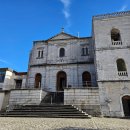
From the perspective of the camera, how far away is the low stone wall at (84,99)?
12711 millimetres

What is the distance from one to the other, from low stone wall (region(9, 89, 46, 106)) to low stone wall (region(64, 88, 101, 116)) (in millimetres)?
2892

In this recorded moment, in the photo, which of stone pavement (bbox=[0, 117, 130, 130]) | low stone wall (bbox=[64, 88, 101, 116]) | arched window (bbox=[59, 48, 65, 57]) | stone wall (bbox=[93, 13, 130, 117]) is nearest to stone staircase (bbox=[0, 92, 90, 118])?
low stone wall (bbox=[64, 88, 101, 116])

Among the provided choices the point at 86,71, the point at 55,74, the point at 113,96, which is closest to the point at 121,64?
the point at 86,71

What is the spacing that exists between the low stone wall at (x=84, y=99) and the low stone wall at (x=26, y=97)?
2892mm

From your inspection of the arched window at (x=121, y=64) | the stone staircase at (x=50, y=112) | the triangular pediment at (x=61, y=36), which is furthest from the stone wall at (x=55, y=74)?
the stone staircase at (x=50, y=112)

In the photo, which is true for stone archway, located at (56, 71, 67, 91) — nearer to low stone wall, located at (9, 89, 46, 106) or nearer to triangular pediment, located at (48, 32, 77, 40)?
low stone wall, located at (9, 89, 46, 106)

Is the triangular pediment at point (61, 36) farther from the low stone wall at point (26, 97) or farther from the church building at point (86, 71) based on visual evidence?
the low stone wall at point (26, 97)

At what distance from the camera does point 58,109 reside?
37.5 feet

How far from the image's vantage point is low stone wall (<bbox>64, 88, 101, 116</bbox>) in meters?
12.7

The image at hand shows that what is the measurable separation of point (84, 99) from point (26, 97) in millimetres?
6047

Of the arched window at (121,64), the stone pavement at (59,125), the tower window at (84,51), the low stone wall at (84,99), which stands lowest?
the stone pavement at (59,125)

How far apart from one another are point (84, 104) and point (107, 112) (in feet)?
7.45

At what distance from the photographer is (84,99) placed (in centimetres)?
1317

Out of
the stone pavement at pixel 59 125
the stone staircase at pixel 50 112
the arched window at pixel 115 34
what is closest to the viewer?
the stone pavement at pixel 59 125
